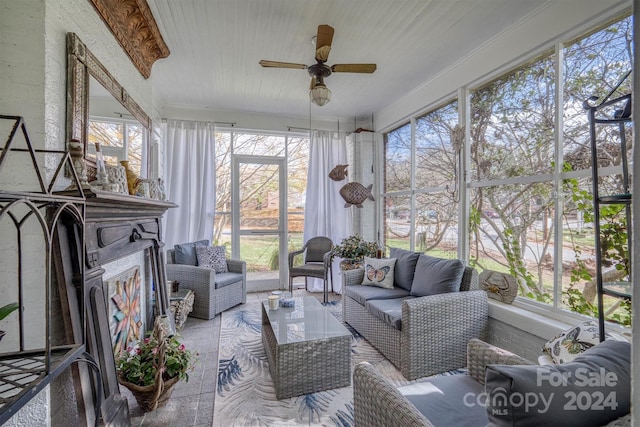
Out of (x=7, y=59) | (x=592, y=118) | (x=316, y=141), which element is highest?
(x=316, y=141)

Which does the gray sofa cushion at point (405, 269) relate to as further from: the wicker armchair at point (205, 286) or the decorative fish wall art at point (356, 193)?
the wicker armchair at point (205, 286)

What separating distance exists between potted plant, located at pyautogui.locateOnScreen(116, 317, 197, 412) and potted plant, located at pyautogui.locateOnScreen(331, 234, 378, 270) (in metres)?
2.28

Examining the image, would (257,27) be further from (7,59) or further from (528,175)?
(528,175)

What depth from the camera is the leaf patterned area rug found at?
1.83 metres

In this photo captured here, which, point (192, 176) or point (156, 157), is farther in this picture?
point (192, 176)

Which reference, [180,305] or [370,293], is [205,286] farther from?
[370,293]

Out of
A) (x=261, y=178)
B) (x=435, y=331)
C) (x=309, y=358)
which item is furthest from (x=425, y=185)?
(x=309, y=358)

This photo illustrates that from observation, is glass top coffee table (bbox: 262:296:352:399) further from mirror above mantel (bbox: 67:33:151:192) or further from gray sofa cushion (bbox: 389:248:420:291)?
mirror above mantel (bbox: 67:33:151:192)

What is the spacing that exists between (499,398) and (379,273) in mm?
2447

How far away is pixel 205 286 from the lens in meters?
3.40

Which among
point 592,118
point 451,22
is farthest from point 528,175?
point 451,22

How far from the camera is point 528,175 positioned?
2.44 meters

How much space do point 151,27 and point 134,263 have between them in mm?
1864

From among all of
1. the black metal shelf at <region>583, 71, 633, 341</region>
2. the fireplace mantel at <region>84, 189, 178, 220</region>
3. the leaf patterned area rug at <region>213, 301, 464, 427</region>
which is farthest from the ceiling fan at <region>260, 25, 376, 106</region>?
the leaf patterned area rug at <region>213, 301, 464, 427</region>
